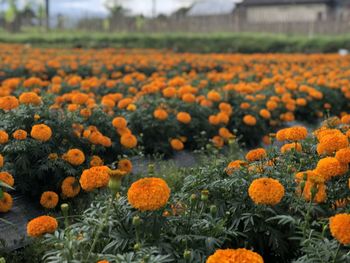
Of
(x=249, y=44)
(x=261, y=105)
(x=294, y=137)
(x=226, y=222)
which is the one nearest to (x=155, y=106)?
(x=261, y=105)

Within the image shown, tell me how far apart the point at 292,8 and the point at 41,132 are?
3669 cm

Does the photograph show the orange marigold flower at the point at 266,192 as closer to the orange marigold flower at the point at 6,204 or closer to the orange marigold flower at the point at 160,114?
the orange marigold flower at the point at 6,204

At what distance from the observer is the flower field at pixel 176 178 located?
2.25 meters

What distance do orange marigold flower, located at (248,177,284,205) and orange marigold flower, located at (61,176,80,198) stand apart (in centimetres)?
170

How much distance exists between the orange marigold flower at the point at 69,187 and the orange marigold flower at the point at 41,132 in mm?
331

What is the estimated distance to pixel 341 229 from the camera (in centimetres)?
198

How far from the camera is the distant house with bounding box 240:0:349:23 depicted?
37125 millimetres

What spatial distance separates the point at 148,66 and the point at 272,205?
905 centimetres

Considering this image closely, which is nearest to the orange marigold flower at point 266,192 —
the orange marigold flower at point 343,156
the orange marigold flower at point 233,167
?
the orange marigold flower at point 343,156

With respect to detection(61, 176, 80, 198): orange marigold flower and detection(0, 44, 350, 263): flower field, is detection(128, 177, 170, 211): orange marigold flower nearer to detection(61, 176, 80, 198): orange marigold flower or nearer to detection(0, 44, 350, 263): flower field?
detection(0, 44, 350, 263): flower field

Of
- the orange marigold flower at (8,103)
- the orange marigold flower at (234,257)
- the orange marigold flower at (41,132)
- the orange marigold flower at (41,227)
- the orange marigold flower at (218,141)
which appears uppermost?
the orange marigold flower at (8,103)

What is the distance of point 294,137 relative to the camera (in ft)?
10.5

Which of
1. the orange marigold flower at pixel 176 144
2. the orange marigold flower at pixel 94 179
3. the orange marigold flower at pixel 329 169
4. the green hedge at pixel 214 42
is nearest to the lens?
the orange marigold flower at pixel 329 169

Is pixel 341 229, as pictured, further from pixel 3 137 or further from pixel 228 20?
pixel 228 20
